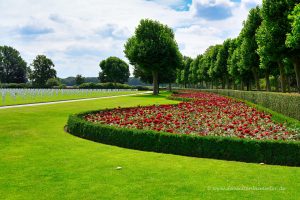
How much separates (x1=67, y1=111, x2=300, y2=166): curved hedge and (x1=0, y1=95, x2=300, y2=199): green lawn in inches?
15.0

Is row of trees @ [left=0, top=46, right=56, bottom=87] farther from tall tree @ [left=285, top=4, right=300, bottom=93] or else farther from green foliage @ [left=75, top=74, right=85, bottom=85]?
tall tree @ [left=285, top=4, right=300, bottom=93]

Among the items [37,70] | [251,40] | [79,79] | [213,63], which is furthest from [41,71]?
[251,40]

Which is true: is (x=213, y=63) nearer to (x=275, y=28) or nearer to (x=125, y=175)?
(x=275, y=28)

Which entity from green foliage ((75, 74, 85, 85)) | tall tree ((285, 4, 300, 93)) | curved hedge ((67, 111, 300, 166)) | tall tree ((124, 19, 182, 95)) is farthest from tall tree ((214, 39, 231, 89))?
green foliage ((75, 74, 85, 85))

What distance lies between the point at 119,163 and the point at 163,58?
47922mm

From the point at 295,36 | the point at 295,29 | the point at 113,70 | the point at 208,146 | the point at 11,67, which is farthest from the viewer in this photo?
the point at 113,70

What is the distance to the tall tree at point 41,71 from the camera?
123 meters

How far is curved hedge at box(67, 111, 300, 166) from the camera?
28.4 ft

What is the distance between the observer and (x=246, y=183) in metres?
7.02

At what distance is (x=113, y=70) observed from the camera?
4909 inches

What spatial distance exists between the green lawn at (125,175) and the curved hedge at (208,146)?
0.38 metres

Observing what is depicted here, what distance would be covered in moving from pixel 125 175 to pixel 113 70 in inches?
4666

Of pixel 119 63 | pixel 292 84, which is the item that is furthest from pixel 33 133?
pixel 119 63

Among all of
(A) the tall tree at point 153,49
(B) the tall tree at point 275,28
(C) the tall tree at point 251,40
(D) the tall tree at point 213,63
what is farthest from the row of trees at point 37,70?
(B) the tall tree at point 275,28
